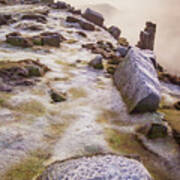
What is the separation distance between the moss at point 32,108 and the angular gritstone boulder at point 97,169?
3.42 m

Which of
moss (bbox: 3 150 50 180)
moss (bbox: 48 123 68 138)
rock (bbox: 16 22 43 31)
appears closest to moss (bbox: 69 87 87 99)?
moss (bbox: 48 123 68 138)

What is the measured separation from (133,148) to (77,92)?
4.44 metres

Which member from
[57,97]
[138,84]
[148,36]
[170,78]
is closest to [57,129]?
[57,97]

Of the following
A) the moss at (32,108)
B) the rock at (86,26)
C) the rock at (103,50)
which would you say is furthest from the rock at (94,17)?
the moss at (32,108)

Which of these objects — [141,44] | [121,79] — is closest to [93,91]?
[121,79]

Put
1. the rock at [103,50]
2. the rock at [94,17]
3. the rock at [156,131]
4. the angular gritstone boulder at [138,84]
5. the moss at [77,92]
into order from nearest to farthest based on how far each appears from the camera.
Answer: the rock at [156,131], the angular gritstone boulder at [138,84], the moss at [77,92], the rock at [103,50], the rock at [94,17]

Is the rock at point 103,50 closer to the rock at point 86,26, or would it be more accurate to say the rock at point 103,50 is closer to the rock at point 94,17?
the rock at point 86,26

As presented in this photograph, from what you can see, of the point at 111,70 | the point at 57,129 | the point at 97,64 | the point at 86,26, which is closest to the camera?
the point at 57,129

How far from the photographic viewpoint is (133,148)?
307 inches

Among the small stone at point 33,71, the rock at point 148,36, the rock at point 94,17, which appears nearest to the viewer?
the small stone at point 33,71

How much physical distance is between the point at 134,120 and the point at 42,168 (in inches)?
168

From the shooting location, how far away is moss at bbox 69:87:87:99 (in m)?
10.9

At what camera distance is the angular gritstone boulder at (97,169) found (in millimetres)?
5293

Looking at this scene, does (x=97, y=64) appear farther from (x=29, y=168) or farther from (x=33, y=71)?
(x=29, y=168)
